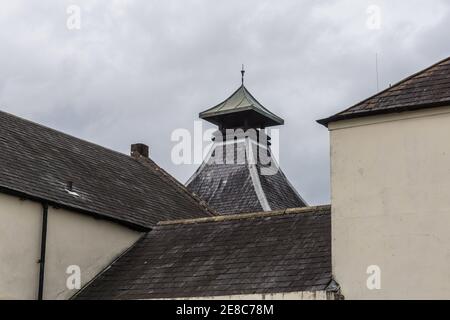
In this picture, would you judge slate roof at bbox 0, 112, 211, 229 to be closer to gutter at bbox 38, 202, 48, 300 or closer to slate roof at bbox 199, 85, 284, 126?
gutter at bbox 38, 202, 48, 300

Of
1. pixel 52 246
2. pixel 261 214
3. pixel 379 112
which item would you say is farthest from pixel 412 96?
pixel 52 246

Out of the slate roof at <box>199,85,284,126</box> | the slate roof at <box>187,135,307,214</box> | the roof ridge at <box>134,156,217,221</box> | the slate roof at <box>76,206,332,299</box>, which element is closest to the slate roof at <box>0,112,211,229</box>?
the roof ridge at <box>134,156,217,221</box>

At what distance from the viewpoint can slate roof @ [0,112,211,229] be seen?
2205cm

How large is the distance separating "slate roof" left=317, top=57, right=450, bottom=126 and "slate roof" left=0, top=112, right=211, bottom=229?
743 centimetres

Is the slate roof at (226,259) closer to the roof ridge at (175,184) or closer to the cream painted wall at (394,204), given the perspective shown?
the cream painted wall at (394,204)

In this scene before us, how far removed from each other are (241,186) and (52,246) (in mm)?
14850

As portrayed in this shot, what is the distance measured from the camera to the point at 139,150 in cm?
3136

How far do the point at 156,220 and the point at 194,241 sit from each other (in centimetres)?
272

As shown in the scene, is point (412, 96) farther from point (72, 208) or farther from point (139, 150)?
point (139, 150)

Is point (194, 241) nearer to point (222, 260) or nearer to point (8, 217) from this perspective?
point (222, 260)

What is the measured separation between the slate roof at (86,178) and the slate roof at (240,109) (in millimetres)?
8887
